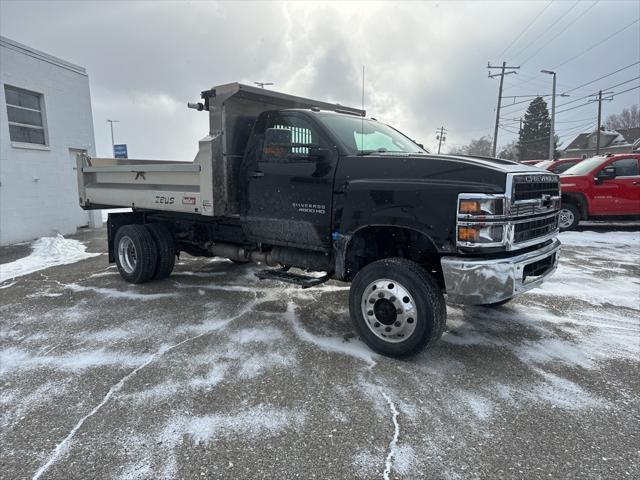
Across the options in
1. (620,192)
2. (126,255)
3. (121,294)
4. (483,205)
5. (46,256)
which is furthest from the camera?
(620,192)

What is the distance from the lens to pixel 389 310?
153 inches

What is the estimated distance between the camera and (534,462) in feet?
8.44

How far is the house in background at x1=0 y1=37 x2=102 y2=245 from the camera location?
985 centimetres

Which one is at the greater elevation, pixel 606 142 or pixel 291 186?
pixel 606 142

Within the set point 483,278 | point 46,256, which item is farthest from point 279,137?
point 46,256

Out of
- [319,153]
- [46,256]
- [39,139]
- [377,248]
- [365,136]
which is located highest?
[39,139]

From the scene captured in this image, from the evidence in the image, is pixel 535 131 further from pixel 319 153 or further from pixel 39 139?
pixel 319 153

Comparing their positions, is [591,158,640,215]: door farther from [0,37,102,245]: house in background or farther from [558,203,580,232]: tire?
[0,37,102,245]: house in background

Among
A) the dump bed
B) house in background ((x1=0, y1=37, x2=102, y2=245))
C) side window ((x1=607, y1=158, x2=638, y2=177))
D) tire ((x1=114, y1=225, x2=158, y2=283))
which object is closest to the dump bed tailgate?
the dump bed

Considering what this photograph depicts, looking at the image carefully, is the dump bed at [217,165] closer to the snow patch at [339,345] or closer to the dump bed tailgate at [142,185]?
the dump bed tailgate at [142,185]

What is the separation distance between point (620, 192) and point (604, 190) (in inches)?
14.3

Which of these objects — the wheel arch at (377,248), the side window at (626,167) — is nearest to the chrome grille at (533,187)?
the wheel arch at (377,248)

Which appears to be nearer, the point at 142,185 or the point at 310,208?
the point at 310,208

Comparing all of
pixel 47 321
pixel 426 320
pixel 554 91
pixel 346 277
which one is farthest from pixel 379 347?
pixel 554 91
